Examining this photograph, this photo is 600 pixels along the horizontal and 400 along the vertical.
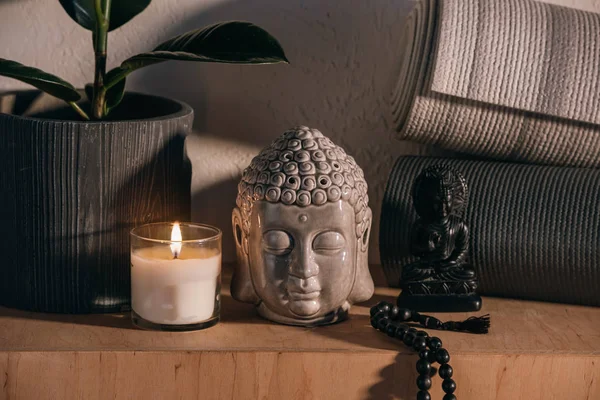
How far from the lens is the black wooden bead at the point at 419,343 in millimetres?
672

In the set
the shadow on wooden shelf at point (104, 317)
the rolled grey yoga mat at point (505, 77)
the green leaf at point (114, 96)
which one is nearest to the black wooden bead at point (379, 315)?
the shadow on wooden shelf at point (104, 317)

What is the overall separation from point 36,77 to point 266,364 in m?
0.33

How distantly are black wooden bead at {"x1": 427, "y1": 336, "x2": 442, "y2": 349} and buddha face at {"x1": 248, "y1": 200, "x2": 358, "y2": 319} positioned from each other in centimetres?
10

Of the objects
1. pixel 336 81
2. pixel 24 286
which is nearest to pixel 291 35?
pixel 336 81

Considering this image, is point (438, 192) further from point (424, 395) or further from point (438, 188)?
point (424, 395)

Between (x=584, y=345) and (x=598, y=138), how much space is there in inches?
9.2

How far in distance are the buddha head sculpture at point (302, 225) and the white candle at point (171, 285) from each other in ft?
0.17

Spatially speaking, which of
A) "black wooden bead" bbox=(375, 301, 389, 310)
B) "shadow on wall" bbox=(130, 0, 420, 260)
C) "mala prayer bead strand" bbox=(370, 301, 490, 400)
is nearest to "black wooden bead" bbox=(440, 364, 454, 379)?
"mala prayer bead strand" bbox=(370, 301, 490, 400)

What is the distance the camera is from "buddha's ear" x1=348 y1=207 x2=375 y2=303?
2.47 feet

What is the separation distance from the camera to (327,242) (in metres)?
0.71

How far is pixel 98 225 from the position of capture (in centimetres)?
74

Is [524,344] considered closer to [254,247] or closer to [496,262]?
[496,262]

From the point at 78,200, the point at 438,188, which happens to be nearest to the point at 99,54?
the point at 78,200

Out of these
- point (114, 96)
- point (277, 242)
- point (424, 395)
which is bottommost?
point (424, 395)
